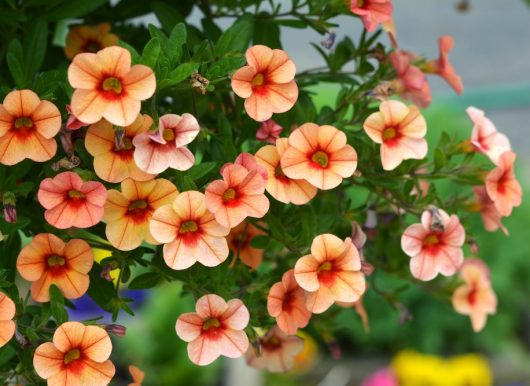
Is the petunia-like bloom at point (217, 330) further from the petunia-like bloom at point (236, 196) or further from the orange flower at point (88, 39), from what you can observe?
the orange flower at point (88, 39)

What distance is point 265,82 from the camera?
2.51 ft

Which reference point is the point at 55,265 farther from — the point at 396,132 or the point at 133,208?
the point at 396,132

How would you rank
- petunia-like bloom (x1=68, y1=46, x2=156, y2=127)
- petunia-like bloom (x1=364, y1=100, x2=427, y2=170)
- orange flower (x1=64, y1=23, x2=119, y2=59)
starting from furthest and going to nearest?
orange flower (x1=64, y1=23, x2=119, y2=59), petunia-like bloom (x1=364, y1=100, x2=427, y2=170), petunia-like bloom (x1=68, y1=46, x2=156, y2=127)

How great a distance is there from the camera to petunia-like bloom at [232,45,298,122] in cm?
75

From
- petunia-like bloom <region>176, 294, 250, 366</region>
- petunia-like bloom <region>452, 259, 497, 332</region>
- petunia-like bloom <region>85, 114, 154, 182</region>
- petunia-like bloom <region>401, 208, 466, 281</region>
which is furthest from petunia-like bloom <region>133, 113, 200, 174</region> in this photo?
petunia-like bloom <region>452, 259, 497, 332</region>

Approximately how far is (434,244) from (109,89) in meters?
0.32

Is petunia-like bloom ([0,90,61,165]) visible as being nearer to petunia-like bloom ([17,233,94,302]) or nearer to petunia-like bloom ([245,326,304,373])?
petunia-like bloom ([17,233,94,302])

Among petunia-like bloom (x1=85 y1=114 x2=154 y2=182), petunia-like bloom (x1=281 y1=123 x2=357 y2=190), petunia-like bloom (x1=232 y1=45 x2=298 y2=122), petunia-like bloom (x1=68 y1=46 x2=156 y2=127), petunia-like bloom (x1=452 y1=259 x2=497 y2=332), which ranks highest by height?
petunia-like bloom (x1=68 y1=46 x2=156 y2=127)

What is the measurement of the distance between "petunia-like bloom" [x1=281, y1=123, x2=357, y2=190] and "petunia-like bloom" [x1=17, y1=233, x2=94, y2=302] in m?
0.18

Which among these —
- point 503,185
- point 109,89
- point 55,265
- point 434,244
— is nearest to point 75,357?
point 55,265

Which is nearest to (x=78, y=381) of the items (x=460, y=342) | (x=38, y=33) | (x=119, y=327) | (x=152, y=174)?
(x=119, y=327)

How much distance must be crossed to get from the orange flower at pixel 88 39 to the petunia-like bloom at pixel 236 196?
11.9 inches

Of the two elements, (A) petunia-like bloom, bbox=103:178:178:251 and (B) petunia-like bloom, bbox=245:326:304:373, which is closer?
(A) petunia-like bloom, bbox=103:178:178:251

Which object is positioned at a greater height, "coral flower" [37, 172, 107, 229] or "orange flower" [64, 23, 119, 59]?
"coral flower" [37, 172, 107, 229]
